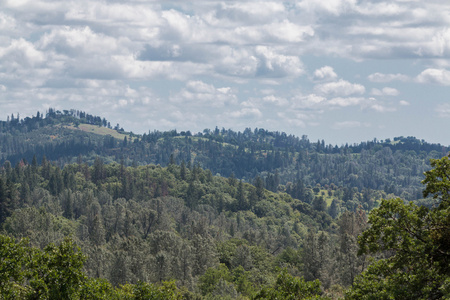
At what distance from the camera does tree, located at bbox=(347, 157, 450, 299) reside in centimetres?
3619

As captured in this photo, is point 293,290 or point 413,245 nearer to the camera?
point 413,245

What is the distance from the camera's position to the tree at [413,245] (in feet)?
119

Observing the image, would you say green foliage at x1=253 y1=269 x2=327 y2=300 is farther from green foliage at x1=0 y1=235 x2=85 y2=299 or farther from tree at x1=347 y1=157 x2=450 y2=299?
green foliage at x1=0 y1=235 x2=85 y2=299

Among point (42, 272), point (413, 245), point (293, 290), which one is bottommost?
point (293, 290)

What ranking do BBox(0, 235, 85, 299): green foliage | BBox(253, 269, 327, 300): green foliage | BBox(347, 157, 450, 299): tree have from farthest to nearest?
BBox(253, 269, 327, 300): green foliage → BBox(0, 235, 85, 299): green foliage → BBox(347, 157, 450, 299): tree

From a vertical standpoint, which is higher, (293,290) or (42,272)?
(42,272)

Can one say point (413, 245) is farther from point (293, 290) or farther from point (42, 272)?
point (42, 272)

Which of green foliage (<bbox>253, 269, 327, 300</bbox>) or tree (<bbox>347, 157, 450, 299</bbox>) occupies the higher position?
tree (<bbox>347, 157, 450, 299</bbox>)

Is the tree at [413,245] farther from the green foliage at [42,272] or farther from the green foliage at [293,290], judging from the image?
the green foliage at [42,272]

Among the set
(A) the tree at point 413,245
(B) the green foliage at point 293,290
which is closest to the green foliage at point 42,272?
(B) the green foliage at point 293,290

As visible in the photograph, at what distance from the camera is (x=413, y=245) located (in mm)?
37031

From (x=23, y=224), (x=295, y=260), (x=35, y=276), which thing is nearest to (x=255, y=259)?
(x=295, y=260)

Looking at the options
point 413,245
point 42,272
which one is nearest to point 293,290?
point 413,245

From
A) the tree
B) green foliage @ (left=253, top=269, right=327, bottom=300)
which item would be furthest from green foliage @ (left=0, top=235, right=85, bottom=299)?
the tree
